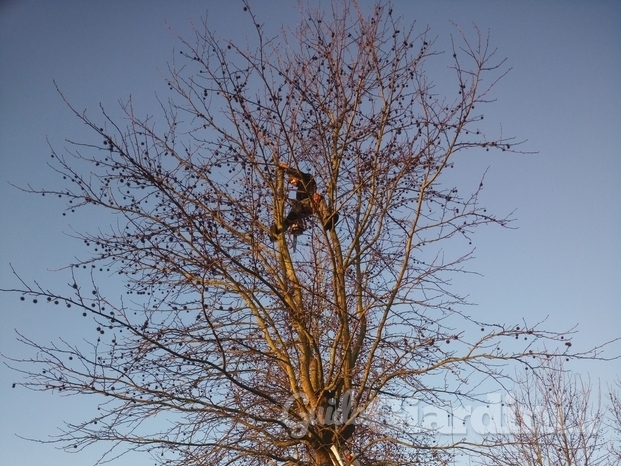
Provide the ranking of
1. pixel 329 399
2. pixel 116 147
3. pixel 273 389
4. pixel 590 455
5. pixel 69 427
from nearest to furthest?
pixel 116 147
pixel 69 427
pixel 329 399
pixel 273 389
pixel 590 455

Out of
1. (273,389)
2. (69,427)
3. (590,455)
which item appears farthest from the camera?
(590,455)

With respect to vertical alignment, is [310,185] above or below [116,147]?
above

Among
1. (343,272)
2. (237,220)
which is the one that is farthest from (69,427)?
(343,272)

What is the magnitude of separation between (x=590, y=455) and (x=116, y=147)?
10.6 meters

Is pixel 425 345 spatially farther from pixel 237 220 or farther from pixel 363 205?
pixel 237 220

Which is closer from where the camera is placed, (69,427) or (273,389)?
(69,427)

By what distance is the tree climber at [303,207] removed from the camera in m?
5.74

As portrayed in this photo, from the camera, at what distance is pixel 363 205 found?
20.3 feet

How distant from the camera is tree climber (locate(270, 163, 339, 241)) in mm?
5742

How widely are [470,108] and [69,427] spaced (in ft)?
13.9

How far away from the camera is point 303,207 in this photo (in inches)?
235

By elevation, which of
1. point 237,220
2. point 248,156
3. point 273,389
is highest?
point 248,156

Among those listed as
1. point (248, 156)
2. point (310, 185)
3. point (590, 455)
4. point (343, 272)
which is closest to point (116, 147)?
point (248, 156)

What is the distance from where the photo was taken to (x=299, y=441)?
5.41 meters
